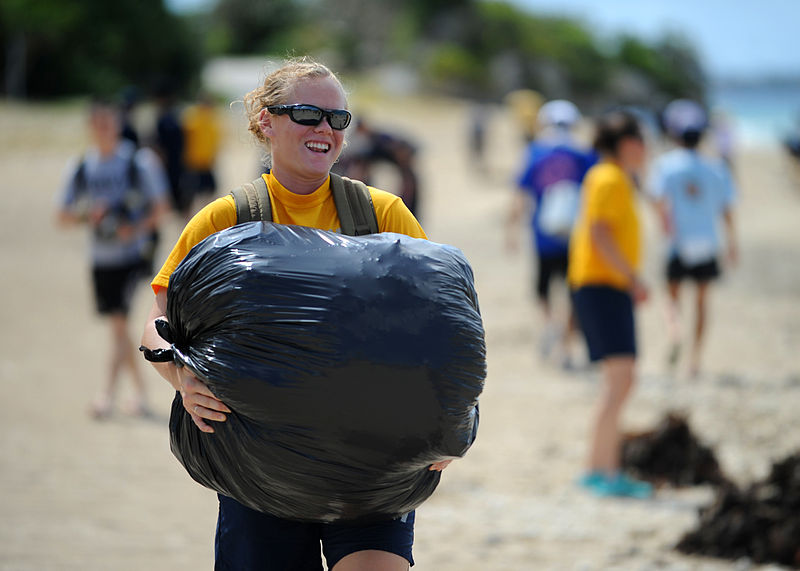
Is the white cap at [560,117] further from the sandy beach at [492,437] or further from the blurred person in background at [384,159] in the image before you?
the sandy beach at [492,437]

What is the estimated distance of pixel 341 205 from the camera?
240 cm

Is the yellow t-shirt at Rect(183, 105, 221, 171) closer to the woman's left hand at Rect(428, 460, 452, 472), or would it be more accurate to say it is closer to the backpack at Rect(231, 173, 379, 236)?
the backpack at Rect(231, 173, 379, 236)

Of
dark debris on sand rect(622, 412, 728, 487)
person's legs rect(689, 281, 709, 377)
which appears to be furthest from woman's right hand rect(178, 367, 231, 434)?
person's legs rect(689, 281, 709, 377)

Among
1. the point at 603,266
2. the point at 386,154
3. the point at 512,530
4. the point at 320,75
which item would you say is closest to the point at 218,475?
the point at 320,75

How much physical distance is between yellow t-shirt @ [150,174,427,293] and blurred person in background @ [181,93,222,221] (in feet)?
34.1

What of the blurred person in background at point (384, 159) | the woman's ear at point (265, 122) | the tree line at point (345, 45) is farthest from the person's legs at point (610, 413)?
the tree line at point (345, 45)

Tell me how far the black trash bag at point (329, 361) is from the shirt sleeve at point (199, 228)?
0.11m

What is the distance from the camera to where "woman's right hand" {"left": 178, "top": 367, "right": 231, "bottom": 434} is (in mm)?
2145

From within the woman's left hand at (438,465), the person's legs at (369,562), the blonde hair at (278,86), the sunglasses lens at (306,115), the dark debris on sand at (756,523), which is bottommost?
the dark debris on sand at (756,523)

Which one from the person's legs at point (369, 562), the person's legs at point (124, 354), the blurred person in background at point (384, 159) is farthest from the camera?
the blurred person in background at point (384, 159)

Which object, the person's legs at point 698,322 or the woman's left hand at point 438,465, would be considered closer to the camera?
the woman's left hand at point 438,465

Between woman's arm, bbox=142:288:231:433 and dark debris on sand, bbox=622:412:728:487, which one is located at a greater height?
woman's arm, bbox=142:288:231:433

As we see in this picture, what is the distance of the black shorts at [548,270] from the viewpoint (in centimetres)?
788

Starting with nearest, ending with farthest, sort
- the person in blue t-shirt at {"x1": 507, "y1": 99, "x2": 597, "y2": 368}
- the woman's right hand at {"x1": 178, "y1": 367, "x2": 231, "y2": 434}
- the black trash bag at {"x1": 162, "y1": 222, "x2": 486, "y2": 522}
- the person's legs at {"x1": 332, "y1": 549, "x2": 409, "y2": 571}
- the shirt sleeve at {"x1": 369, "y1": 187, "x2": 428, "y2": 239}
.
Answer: the black trash bag at {"x1": 162, "y1": 222, "x2": 486, "y2": 522}
the woman's right hand at {"x1": 178, "y1": 367, "x2": 231, "y2": 434}
the person's legs at {"x1": 332, "y1": 549, "x2": 409, "y2": 571}
the shirt sleeve at {"x1": 369, "y1": 187, "x2": 428, "y2": 239}
the person in blue t-shirt at {"x1": 507, "y1": 99, "x2": 597, "y2": 368}
